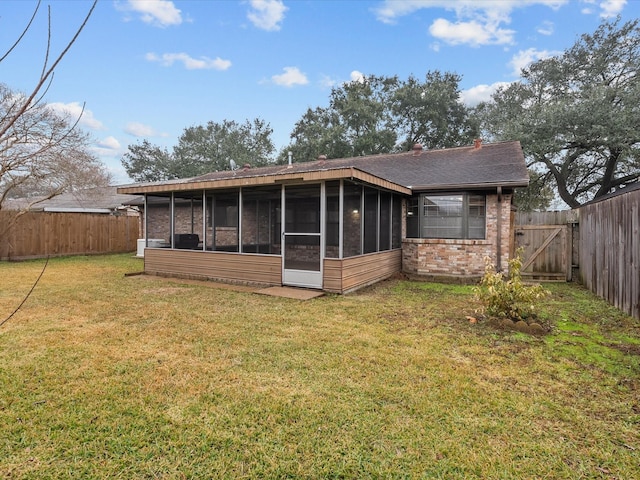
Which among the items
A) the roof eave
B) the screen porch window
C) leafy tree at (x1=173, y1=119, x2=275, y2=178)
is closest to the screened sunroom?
the roof eave

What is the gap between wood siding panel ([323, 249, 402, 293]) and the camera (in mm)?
6828

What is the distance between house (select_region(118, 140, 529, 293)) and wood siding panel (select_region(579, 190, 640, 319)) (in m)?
1.60

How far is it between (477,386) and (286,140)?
2562 centimetres

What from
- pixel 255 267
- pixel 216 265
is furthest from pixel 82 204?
pixel 255 267

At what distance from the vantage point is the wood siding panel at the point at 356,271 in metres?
6.83

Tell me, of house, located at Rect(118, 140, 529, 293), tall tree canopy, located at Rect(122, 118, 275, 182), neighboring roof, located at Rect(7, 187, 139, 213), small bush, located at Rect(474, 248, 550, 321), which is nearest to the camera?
small bush, located at Rect(474, 248, 550, 321)

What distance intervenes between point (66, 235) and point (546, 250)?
16.3m

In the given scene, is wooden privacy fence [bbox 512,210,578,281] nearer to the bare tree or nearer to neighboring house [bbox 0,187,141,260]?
the bare tree

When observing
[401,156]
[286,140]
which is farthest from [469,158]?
[286,140]

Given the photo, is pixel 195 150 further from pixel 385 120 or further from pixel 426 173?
pixel 426 173

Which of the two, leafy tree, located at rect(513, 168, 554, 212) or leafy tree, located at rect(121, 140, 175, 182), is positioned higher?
leafy tree, located at rect(121, 140, 175, 182)

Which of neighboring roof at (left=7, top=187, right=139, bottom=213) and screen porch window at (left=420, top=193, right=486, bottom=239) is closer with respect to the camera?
screen porch window at (left=420, top=193, right=486, bottom=239)

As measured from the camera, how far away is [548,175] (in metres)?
18.7

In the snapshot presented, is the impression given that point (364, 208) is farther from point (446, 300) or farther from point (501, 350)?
point (501, 350)
